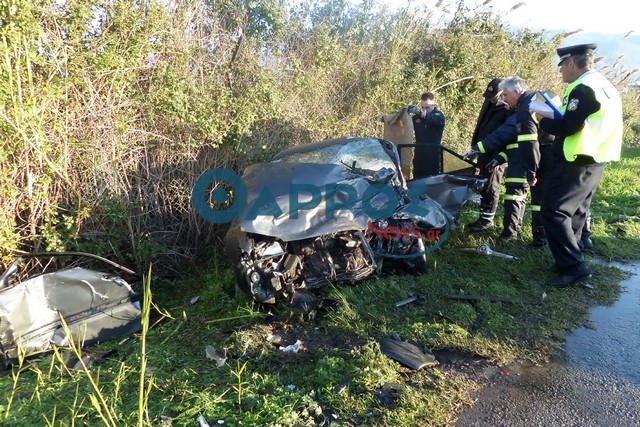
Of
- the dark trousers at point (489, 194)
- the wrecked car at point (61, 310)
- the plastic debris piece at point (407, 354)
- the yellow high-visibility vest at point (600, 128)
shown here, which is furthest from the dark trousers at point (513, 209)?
the wrecked car at point (61, 310)

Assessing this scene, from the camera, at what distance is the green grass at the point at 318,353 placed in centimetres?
238

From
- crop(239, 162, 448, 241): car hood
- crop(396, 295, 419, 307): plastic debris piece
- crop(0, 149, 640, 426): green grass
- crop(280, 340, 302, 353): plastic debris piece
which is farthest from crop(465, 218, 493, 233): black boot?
crop(280, 340, 302, 353): plastic debris piece

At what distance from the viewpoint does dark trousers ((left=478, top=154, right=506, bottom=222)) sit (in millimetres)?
5453

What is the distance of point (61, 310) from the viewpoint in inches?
128

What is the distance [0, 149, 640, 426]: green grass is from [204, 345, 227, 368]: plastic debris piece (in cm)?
4

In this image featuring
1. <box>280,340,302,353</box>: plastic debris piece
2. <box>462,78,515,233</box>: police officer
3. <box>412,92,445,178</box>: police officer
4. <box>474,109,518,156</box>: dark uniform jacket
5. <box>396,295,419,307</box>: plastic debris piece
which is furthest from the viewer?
<box>412,92,445,178</box>: police officer

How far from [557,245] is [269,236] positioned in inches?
110

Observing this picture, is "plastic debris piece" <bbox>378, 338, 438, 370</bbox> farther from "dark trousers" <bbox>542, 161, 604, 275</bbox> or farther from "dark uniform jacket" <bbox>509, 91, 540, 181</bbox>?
"dark uniform jacket" <bbox>509, 91, 540, 181</bbox>

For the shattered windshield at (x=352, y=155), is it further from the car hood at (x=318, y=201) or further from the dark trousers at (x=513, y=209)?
the dark trousers at (x=513, y=209)

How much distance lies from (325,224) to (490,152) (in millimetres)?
3037

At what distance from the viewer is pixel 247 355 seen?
9.86ft

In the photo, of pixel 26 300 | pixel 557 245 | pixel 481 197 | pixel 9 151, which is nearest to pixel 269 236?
pixel 26 300

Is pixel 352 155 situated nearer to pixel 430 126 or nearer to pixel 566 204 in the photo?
pixel 566 204

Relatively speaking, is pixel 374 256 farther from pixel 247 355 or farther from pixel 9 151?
pixel 9 151
